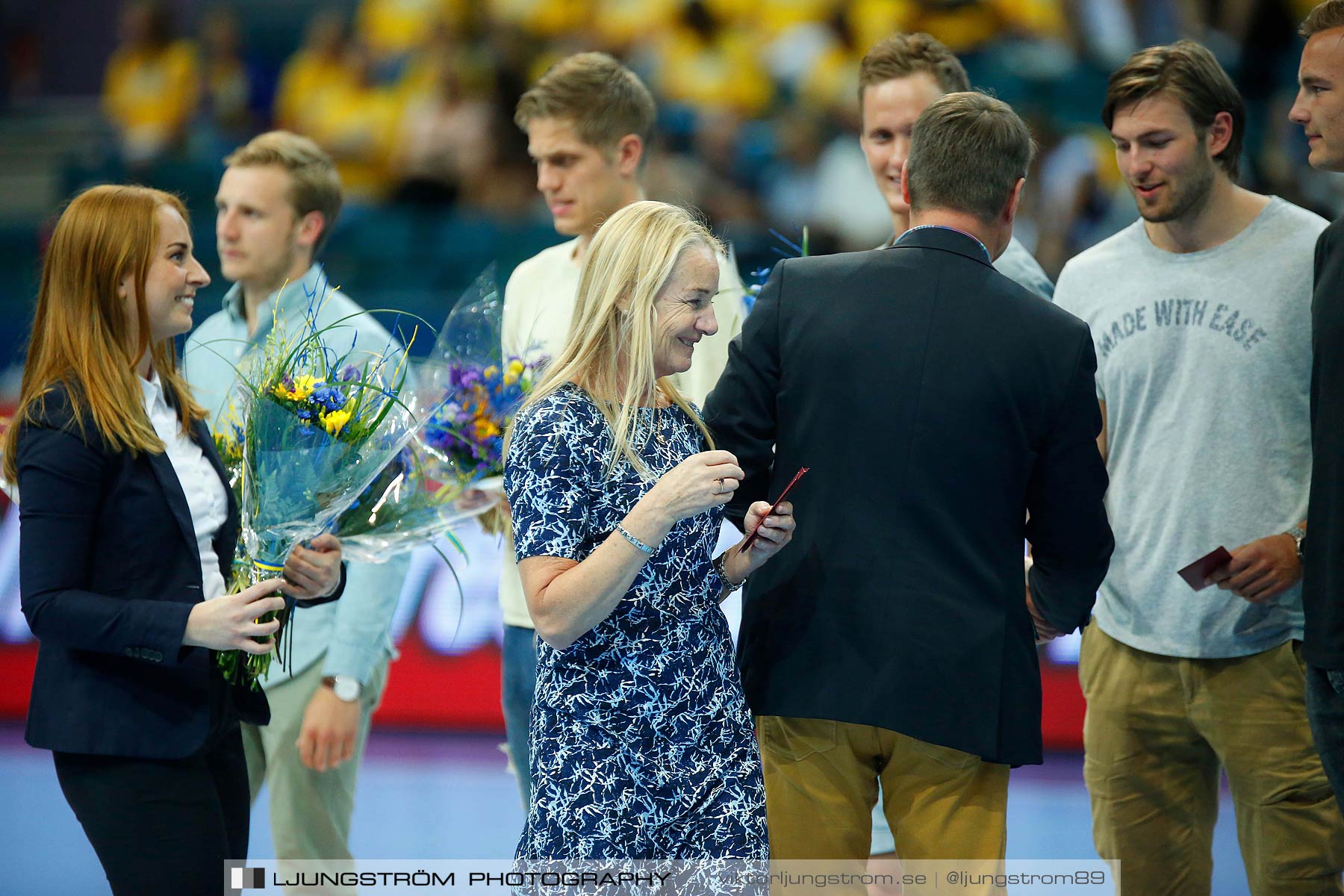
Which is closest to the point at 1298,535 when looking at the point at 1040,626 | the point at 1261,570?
the point at 1261,570

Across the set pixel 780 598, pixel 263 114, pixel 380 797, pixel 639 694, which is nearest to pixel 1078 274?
pixel 780 598

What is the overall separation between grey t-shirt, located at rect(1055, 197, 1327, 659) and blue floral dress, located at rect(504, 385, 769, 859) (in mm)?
1203

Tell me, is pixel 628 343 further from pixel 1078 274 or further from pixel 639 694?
pixel 1078 274

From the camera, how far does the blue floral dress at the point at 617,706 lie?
2006 millimetres

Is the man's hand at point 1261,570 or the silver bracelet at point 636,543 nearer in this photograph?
the silver bracelet at point 636,543

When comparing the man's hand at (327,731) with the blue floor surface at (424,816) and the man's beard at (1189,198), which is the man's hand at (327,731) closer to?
the blue floor surface at (424,816)

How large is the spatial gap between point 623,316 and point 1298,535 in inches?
61.3

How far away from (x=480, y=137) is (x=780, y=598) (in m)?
A: 6.56

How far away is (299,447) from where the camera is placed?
231 centimetres

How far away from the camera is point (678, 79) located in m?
8.19

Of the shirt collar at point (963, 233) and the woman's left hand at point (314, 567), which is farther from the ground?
the shirt collar at point (963, 233)

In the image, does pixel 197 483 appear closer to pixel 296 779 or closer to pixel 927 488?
pixel 296 779

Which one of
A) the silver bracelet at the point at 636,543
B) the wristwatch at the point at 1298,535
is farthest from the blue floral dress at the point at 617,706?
the wristwatch at the point at 1298,535

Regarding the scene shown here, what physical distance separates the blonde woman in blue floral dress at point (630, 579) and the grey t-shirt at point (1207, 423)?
1119 millimetres
